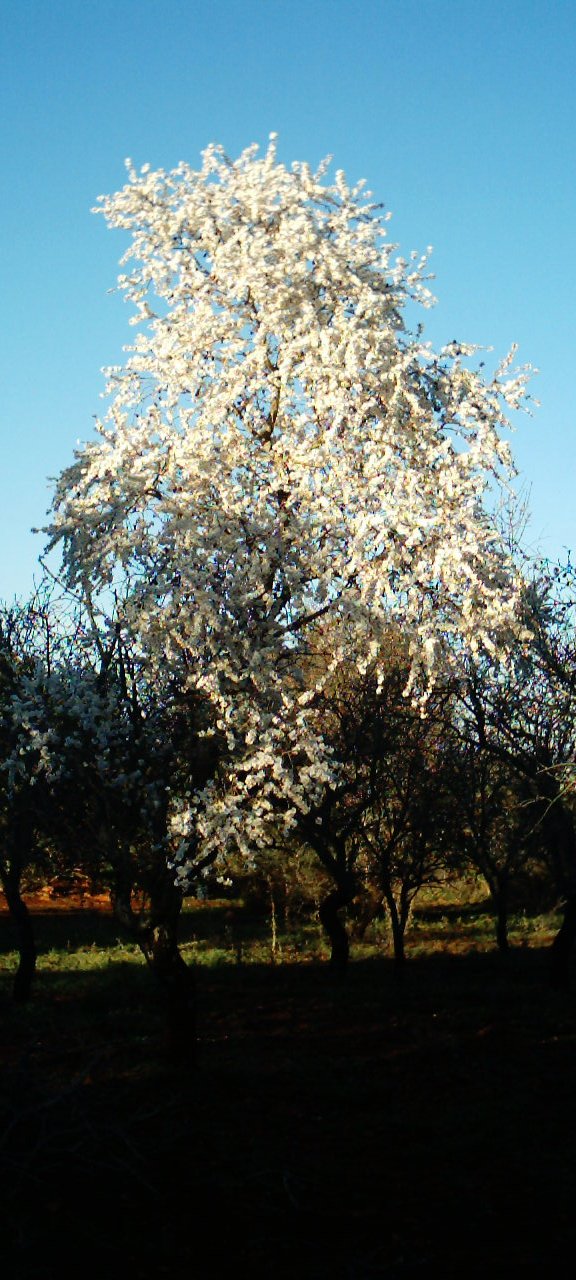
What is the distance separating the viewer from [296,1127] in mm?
13180

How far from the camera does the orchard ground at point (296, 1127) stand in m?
8.44

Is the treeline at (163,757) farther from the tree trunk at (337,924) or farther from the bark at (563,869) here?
the tree trunk at (337,924)

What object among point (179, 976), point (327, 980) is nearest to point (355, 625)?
point (179, 976)

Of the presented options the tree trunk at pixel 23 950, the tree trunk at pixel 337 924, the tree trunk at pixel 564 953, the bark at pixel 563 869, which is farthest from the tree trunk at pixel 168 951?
the tree trunk at pixel 564 953

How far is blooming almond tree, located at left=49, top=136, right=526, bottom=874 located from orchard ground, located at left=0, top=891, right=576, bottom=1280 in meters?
3.51

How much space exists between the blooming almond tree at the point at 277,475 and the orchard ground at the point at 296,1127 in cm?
351

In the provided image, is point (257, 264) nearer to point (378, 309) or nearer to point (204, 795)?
point (378, 309)

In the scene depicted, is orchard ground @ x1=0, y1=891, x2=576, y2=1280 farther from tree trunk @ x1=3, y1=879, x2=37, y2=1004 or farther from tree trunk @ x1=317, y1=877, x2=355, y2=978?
tree trunk @ x1=317, y1=877, x2=355, y2=978

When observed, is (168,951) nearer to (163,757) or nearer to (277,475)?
(163,757)

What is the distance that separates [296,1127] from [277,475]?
7.44 m

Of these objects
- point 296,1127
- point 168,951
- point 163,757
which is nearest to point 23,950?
point 168,951

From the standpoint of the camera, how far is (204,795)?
13.9 m

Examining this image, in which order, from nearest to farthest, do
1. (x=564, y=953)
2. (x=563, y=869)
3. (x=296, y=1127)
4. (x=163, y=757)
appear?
(x=296, y=1127)
(x=163, y=757)
(x=563, y=869)
(x=564, y=953)

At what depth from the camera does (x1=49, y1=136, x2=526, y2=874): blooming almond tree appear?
13609 mm
